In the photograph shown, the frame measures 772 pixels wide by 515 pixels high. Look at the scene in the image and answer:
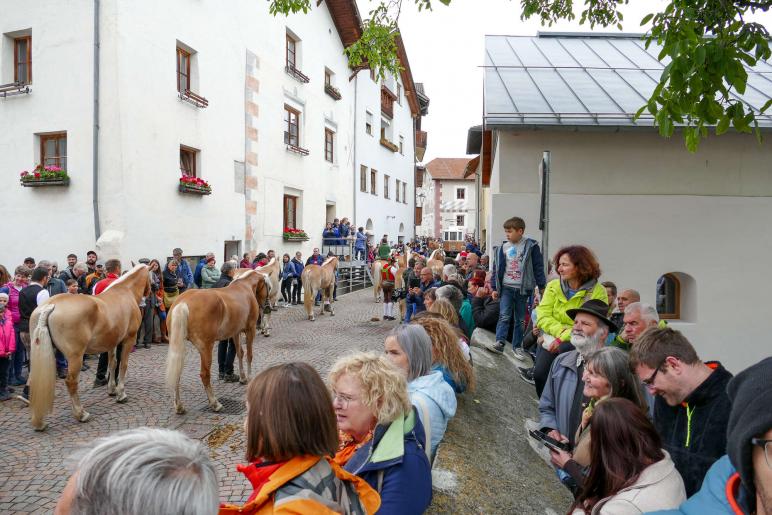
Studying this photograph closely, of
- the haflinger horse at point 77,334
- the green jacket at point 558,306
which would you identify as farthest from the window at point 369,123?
the green jacket at point 558,306

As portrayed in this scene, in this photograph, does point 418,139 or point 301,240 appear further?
point 418,139

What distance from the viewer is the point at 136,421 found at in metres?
5.81

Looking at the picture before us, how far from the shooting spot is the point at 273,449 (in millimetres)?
1709

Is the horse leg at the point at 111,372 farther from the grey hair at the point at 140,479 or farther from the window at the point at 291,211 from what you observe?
the window at the point at 291,211

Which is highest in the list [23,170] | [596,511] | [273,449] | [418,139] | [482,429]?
[418,139]

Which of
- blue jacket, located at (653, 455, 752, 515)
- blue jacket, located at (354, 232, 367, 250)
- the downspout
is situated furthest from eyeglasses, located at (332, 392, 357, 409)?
blue jacket, located at (354, 232, 367, 250)

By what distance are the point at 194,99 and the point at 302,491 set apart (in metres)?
13.3

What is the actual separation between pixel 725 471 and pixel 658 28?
4.25m

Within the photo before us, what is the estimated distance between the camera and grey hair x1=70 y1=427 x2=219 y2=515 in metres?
1.21

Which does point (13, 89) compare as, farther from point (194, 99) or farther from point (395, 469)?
point (395, 469)

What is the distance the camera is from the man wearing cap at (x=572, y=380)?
3.32 meters

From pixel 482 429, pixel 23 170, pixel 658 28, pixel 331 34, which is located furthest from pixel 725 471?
pixel 331 34

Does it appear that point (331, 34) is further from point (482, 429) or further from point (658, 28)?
point (482, 429)

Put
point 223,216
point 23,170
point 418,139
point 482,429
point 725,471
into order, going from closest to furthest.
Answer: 1. point 725,471
2. point 482,429
3. point 23,170
4. point 223,216
5. point 418,139
